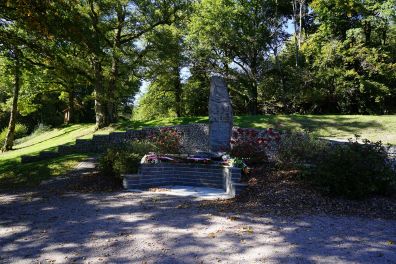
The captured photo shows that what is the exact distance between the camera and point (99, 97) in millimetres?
19438

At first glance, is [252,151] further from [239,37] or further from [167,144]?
[239,37]

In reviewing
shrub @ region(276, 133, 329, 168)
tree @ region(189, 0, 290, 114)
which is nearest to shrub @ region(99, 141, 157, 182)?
shrub @ region(276, 133, 329, 168)

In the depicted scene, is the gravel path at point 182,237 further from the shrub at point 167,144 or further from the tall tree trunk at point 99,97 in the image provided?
the tall tree trunk at point 99,97

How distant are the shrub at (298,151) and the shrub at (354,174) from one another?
3.66ft

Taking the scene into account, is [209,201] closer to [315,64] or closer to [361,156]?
[361,156]

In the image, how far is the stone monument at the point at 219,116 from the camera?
1088 centimetres

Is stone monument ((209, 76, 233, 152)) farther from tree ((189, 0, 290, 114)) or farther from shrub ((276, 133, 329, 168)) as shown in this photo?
tree ((189, 0, 290, 114))

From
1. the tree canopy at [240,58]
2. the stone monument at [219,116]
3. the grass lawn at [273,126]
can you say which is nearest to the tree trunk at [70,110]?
the tree canopy at [240,58]

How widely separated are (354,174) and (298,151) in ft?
6.93

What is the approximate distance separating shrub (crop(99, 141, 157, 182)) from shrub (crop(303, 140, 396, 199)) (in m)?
4.69

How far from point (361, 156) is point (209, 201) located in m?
3.22

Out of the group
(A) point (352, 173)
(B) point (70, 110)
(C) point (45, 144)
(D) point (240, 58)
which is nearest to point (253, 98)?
(D) point (240, 58)

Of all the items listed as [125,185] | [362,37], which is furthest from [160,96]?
[125,185]

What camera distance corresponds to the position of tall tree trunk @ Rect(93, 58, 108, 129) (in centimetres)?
1959
